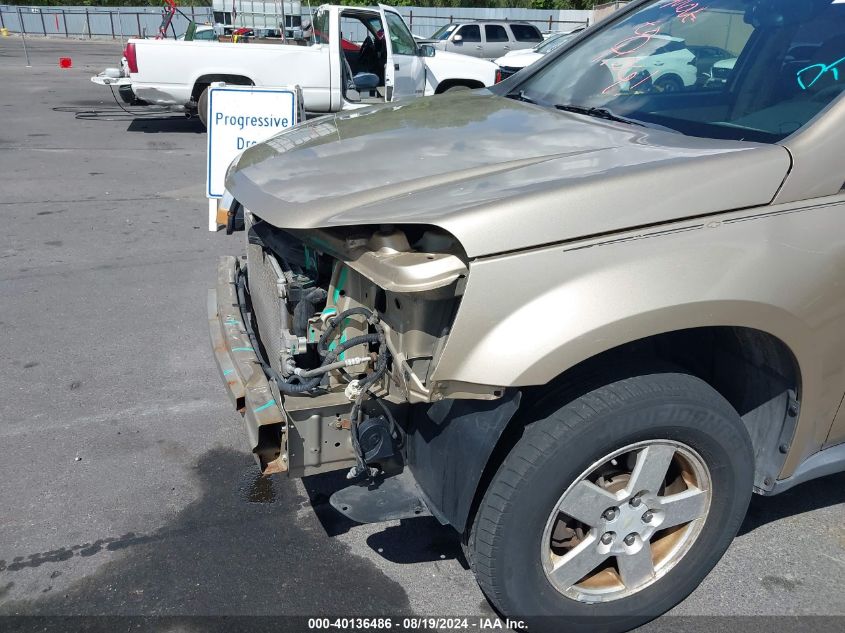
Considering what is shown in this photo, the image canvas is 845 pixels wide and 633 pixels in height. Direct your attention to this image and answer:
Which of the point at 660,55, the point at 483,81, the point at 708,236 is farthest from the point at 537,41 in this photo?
the point at 708,236

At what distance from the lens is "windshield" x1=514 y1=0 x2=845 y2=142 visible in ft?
8.46

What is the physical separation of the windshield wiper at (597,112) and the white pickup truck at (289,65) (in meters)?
7.79

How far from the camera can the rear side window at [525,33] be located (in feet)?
78.7

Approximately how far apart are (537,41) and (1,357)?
74.3ft

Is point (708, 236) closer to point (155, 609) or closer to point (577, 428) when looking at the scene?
point (577, 428)

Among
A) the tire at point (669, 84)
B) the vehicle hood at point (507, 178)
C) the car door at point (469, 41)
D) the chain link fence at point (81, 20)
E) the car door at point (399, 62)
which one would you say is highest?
the tire at point (669, 84)

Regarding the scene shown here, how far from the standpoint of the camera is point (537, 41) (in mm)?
24109

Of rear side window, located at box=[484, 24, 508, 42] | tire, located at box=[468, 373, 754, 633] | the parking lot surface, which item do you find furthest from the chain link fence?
tire, located at box=[468, 373, 754, 633]

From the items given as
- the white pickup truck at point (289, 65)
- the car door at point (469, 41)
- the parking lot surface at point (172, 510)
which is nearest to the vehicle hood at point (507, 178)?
the parking lot surface at point (172, 510)

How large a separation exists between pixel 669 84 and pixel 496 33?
2226 cm

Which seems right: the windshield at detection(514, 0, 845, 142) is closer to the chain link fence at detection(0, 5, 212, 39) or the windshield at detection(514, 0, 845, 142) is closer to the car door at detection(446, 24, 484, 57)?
the car door at detection(446, 24, 484, 57)

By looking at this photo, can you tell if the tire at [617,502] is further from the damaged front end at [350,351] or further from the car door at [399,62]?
the car door at [399,62]

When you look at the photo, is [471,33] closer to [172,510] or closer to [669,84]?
[669,84]

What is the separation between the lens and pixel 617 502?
233 cm
